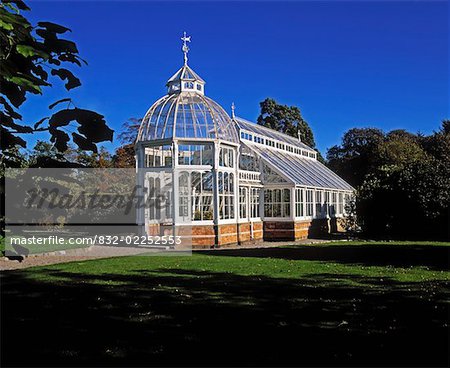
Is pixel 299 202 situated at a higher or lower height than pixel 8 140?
higher

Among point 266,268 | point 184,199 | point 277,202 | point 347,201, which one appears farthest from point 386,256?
point 347,201

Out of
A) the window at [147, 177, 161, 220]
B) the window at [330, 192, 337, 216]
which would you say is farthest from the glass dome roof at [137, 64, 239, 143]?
the window at [330, 192, 337, 216]

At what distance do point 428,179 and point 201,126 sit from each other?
37.1 feet

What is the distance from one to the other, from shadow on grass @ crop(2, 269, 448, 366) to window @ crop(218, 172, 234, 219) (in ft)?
36.0

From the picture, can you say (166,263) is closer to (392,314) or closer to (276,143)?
(392,314)

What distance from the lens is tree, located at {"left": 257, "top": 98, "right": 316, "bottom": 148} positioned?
165ft

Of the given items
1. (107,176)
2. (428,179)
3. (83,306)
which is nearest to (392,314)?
(83,306)

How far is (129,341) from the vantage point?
5.08 meters

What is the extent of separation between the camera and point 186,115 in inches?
784

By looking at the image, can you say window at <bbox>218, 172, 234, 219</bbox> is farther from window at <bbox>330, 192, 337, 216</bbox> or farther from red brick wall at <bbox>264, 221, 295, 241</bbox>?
window at <bbox>330, 192, 337, 216</bbox>

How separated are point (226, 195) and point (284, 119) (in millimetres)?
31494

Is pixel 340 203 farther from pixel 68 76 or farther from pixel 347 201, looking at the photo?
pixel 68 76

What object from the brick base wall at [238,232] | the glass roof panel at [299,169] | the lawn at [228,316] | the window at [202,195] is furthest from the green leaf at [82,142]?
the glass roof panel at [299,169]

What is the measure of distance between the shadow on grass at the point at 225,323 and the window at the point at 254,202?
13.6 meters
